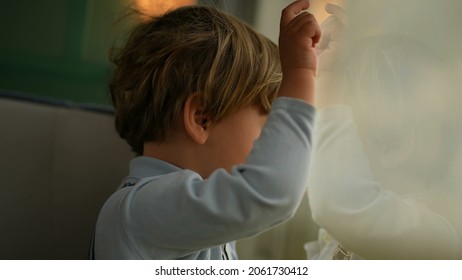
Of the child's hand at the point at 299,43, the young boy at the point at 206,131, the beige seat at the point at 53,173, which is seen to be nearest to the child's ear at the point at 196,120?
the young boy at the point at 206,131

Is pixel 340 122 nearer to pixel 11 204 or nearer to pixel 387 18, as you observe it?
pixel 387 18

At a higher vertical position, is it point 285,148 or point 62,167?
point 285,148

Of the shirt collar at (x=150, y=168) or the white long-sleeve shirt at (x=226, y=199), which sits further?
the shirt collar at (x=150, y=168)

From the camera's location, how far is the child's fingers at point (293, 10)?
649mm

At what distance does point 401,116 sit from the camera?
0.73 metres

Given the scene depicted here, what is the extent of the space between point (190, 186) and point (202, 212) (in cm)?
3

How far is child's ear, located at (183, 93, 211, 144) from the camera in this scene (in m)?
0.66

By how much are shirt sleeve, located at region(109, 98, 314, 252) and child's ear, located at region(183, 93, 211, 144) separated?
79 mm

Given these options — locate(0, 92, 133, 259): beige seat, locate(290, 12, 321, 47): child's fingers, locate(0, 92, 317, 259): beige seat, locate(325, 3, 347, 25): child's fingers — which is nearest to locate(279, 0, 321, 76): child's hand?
locate(290, 12, 321, 47): child's fingers

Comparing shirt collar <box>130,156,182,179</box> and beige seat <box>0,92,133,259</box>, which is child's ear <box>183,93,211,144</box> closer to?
shirt collar <box>130,156,182,179</box>

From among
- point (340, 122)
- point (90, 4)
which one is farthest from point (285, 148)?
point (90, 4)

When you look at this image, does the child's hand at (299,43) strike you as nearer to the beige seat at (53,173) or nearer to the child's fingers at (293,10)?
the child's fingers at (293,10)

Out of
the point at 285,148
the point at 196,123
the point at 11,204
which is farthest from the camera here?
the point at 11,204

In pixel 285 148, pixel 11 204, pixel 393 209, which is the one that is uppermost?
pixel 285 148
